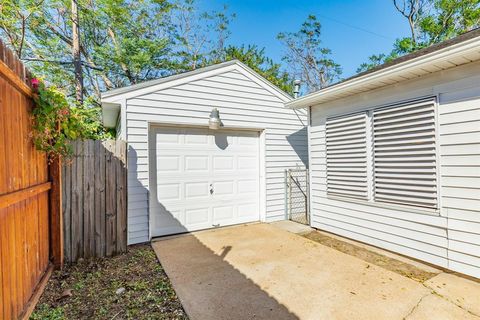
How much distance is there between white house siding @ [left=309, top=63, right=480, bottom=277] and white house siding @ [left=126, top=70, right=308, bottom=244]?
230 centimetres

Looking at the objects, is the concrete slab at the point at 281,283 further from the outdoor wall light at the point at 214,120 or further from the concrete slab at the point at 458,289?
the outdoor wall light at the point at 214,120

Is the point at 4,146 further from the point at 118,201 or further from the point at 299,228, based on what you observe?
the point at 299,228

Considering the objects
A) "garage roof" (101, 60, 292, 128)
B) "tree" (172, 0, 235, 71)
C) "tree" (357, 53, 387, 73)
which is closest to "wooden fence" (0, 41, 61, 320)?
"garage roof" (101, 60, 292, 128)

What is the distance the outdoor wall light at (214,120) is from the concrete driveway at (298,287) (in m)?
2.37

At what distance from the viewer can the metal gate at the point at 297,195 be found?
19.6 feet

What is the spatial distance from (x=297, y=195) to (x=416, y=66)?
3858 millimetres

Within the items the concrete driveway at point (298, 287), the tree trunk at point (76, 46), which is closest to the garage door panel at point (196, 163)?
the concrete driveway at point (298, 287)

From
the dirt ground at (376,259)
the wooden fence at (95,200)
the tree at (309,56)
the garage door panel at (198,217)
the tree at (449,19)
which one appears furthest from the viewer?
the tree at (309,56)

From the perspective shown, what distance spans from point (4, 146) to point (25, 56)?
40.5 feet

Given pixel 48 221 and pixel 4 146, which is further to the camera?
pixel 48 221

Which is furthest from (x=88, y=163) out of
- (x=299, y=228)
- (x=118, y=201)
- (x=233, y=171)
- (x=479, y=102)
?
(x=479, y=102)

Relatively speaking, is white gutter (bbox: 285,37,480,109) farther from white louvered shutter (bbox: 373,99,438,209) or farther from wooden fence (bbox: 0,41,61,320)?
wooden fence (bbox: 0,41,61,320)

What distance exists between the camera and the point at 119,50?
1138 centimetres

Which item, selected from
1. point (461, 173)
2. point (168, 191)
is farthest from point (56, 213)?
point (461, 173)
